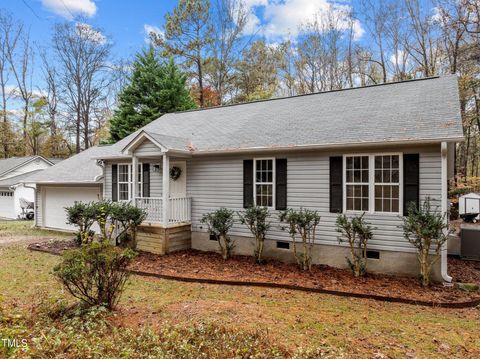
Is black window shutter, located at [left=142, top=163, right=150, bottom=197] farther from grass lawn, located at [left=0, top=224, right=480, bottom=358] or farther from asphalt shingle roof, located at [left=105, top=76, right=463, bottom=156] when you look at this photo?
grass lawn, located at [left=0, top=224, right=480, bottom=358]

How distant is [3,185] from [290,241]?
21000 millimetres

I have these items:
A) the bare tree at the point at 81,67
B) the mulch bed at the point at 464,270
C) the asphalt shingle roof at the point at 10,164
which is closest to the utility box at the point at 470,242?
the mulch bed at the point at 464,270

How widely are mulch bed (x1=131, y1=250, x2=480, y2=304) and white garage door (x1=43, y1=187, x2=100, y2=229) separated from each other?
6.11m

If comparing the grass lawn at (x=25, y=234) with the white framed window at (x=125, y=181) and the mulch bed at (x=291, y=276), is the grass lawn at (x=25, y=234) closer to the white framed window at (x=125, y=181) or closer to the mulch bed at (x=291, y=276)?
the white framed window at (x=125, y=181)

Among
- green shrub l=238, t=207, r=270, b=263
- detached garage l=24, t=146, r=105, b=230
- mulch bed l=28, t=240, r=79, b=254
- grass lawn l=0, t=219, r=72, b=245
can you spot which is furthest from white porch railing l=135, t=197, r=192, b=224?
grass lawn l=0, t=219, r=72, b=245

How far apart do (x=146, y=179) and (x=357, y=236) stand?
7.33 metres

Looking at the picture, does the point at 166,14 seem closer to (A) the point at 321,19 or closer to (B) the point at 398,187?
(A) the point at 321,19

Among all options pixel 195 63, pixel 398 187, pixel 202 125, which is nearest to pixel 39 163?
pixel 195 63

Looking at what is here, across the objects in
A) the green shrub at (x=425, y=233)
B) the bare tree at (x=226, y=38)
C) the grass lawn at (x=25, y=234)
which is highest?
the bare tree at (x=226, y=38)

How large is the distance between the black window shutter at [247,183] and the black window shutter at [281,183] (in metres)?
0.78

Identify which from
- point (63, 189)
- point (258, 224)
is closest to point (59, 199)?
point (63, 189)

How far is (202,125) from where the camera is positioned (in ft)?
39.7

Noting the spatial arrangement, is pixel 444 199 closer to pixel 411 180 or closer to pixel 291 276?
pixel 411 180

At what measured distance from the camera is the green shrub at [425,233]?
21.2ft
